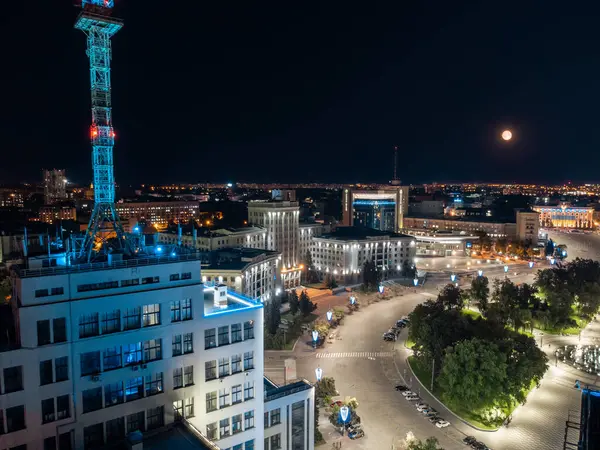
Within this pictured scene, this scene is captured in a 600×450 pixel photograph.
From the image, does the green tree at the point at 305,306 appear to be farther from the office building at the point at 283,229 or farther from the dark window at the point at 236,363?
the dark window at the point at 236,363

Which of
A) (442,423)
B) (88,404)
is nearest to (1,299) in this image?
(88,404)

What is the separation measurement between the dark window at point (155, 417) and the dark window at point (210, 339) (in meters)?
3.64

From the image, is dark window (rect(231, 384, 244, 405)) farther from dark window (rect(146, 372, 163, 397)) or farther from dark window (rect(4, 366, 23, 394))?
dark window (rect(4, 366, 23, 394))

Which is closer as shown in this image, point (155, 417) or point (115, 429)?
point (115, 429)

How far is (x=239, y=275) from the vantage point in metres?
62.9

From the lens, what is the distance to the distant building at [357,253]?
95875 millimetres

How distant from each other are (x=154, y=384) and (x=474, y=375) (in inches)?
1080

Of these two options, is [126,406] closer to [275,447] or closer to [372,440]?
[275,447]

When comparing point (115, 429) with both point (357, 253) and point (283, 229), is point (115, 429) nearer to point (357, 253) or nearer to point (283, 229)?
point (283, 229)

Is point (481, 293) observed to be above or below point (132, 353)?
below

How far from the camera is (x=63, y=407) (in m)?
20.2

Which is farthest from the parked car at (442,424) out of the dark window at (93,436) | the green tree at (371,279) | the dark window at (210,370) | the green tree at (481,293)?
the green tree at (371,279)

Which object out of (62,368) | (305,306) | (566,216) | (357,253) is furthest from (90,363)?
(566,216)

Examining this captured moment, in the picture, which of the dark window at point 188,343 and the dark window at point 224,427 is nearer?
the dark window at point 188,343
